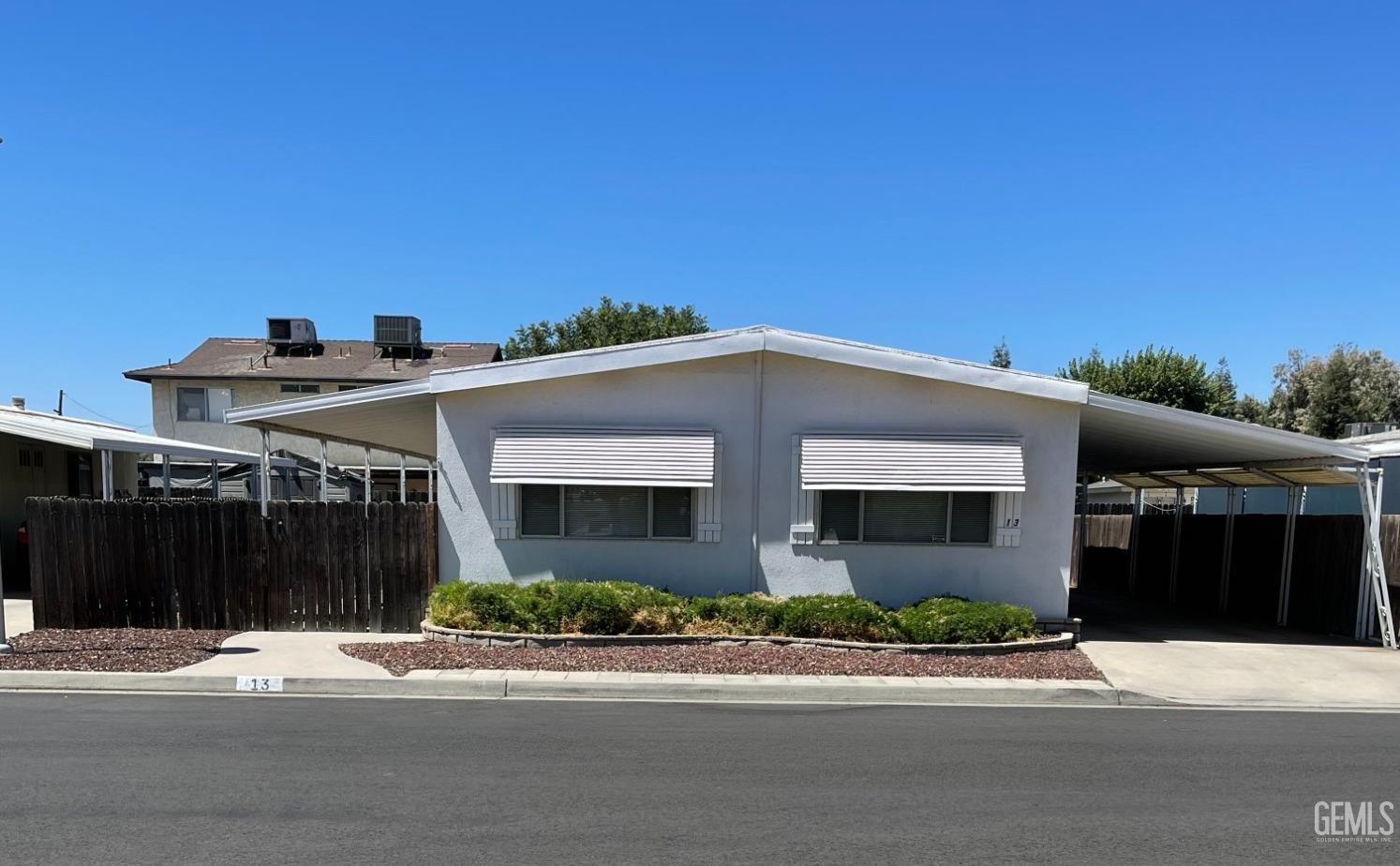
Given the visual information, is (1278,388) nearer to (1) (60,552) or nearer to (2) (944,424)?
(2) (944,424)

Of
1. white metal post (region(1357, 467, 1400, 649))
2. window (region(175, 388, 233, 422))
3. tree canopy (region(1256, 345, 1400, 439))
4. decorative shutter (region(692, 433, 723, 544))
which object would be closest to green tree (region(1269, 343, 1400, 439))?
tree canopy (region(1256, 345, 1400, 439))

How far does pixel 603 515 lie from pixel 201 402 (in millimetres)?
24322

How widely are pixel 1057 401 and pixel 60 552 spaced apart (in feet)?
39.9

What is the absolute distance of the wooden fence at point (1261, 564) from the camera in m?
11.8

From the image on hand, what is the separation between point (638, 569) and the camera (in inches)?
424

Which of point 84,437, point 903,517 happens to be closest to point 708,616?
point 903,517

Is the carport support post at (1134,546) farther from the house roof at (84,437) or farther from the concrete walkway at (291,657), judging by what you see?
the house roof at (84,437)

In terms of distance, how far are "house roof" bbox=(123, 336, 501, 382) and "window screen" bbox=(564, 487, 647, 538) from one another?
61.3ft

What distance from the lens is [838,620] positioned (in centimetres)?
959

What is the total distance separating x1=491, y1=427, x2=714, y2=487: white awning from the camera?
10148 millimetres

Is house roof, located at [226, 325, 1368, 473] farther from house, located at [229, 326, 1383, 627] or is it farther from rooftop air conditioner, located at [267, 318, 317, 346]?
rooftop air conditioner, located at [267, 318, 317, 346]

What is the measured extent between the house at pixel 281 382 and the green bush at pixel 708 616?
1862 cm

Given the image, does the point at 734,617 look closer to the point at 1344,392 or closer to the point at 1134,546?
the point at 1134,546

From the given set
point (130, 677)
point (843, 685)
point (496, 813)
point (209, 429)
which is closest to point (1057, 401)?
point (843, 685)
